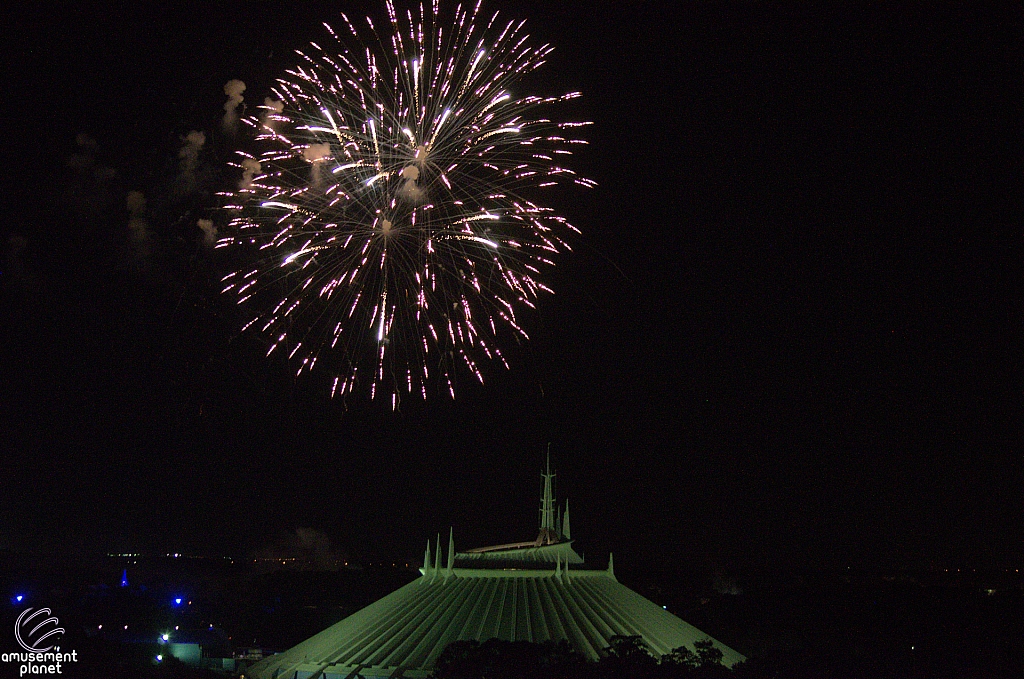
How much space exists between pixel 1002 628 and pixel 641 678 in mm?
60760

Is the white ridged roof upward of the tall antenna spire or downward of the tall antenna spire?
downward

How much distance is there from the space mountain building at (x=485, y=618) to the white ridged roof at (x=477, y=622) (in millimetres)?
34

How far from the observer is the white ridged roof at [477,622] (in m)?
25.0

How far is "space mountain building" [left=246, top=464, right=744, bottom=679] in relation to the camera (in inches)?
984

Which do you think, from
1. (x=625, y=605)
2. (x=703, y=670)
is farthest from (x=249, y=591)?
(x=703, y=670)

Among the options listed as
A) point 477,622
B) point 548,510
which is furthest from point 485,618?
point 548,510

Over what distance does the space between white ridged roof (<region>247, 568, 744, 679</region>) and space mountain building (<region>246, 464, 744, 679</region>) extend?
34 millimetres

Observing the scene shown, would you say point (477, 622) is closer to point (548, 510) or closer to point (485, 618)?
point (485, 618)

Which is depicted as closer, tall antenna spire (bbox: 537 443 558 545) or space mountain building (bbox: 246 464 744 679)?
space mountain building (bbox: 246 464 744 679)

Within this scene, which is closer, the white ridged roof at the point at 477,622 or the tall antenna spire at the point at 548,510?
the white ridged roof at the point at 477,622

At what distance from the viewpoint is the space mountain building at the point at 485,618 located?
2500cm

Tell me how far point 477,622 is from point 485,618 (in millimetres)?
282

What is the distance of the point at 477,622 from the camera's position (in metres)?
26.4

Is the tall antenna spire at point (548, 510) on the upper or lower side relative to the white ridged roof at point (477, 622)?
upper
